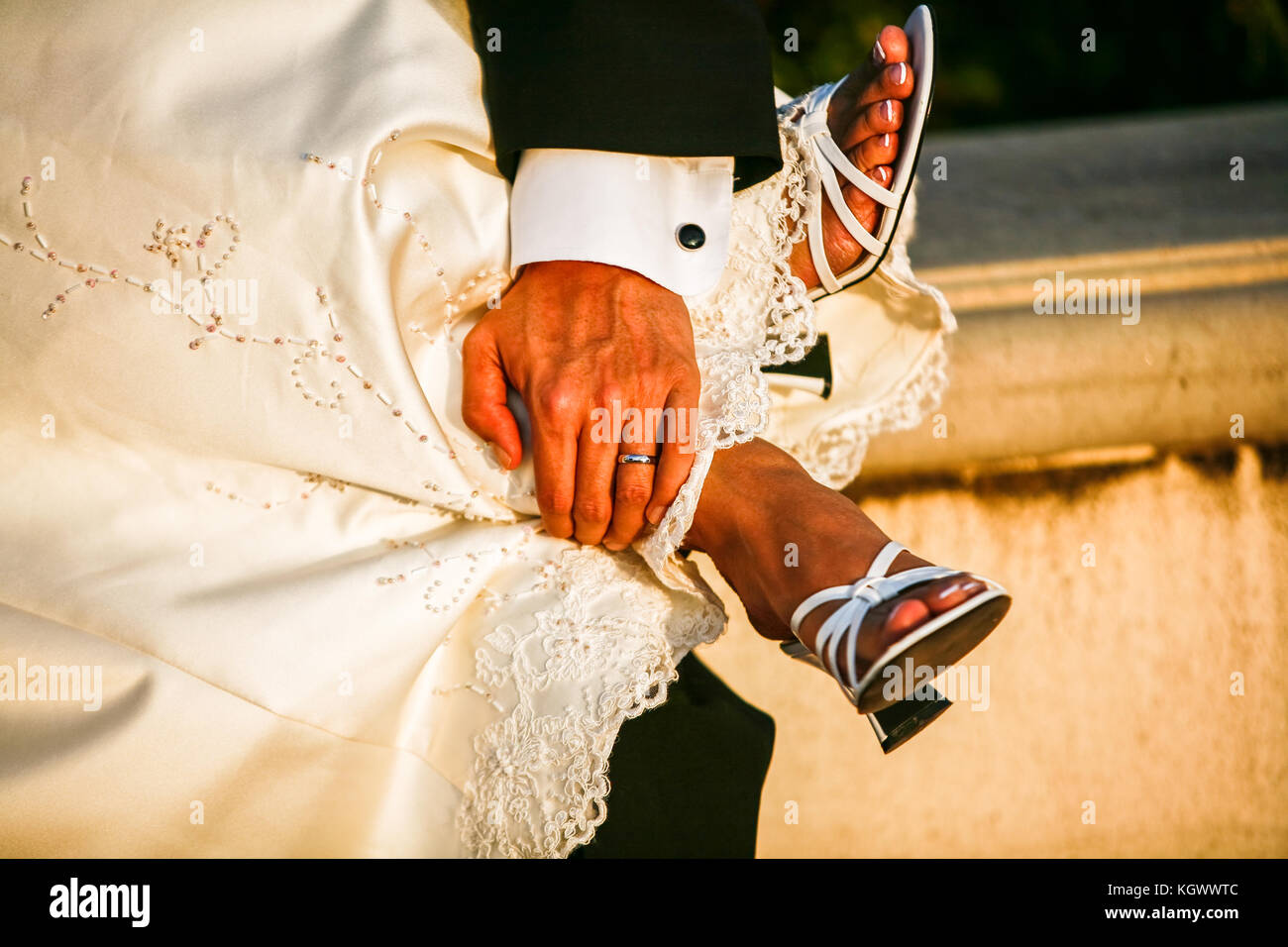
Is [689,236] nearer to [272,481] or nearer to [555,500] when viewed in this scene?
[555,500]

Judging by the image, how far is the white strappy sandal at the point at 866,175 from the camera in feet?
2.91

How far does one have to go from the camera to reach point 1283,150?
1330 mm

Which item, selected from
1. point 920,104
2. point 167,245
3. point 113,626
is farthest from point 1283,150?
point 113,626

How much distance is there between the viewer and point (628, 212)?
834 millimetres

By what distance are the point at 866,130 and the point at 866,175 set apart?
0.04m

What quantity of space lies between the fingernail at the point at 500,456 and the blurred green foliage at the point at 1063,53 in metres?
1.48

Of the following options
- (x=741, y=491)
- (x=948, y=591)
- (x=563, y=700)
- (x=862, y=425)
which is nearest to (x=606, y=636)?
(x=563, y=700)

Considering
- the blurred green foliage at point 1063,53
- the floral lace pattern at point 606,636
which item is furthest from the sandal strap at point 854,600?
the blurred green foliage at point 1063,53

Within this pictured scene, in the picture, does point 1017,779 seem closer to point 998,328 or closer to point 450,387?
point 998,328

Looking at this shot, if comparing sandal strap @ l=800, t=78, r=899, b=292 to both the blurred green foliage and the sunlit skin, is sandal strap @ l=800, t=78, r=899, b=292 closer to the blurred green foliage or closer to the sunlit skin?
the sunlit skin

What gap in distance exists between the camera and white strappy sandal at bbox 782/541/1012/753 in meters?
0.64

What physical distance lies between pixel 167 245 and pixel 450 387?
25 centimetres

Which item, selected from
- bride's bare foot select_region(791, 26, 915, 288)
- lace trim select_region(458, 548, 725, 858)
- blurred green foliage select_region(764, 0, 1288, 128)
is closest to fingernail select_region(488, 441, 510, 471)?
lace trim select_region(458, 548, 725, 858)

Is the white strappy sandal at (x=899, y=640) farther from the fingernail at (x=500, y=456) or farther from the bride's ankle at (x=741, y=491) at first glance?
the fingernail at (x=500, y=456)
